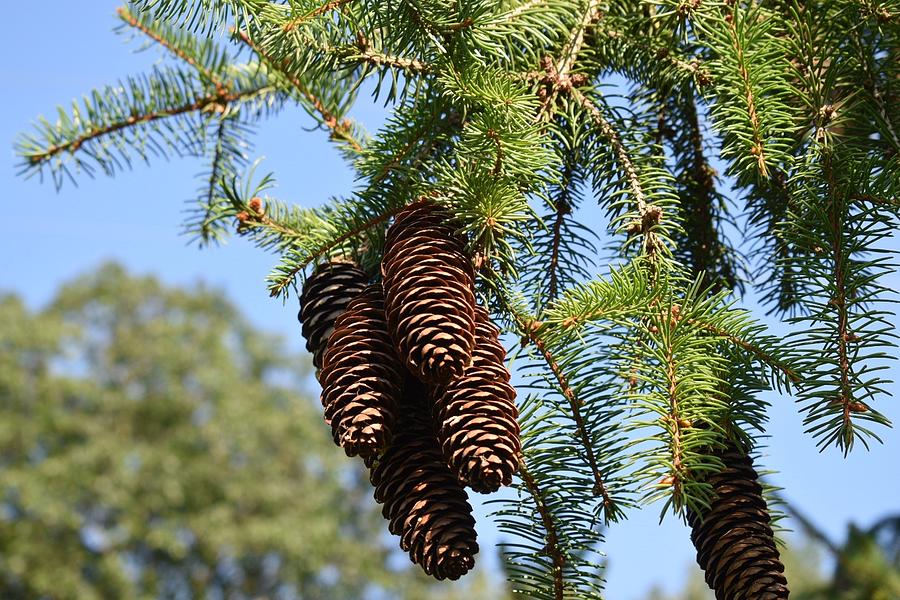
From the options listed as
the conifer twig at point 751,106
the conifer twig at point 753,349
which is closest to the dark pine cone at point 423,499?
the conifer twig at point 753,349

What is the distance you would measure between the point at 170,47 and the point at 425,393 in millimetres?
749

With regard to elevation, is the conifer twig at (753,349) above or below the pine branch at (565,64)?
below

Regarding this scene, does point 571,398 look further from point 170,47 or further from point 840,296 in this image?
point 170,47

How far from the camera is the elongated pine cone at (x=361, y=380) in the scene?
0.65m

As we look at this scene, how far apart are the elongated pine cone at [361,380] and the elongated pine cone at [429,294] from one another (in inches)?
0.9

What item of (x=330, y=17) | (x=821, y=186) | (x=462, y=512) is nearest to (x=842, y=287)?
(x=821, y=186)

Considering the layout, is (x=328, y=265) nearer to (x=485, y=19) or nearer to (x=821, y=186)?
(x=485, y=19)

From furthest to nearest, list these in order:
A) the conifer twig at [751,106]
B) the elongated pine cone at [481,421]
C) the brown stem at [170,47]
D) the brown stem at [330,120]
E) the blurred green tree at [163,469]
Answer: the blurred green tree at [163,469]
the brown stem at [170,47]
the brown stem at [330,120]
the conifer twig at [751,106]
the elongated pine cone at [481,421]

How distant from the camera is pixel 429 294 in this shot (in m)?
0.66

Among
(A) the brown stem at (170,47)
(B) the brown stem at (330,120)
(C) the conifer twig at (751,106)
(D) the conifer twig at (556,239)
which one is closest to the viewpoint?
(C) the conifer twig at (751,106)

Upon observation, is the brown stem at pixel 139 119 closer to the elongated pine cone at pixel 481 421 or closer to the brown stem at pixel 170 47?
the brown stem at pixel 170 47

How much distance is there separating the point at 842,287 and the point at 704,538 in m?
0.22

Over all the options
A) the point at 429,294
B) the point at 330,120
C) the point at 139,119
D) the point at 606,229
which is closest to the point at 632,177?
the point at 606,229

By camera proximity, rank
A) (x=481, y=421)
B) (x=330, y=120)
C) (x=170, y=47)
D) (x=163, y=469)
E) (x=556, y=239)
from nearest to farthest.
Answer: (x=481, y=421) < (x=556, y=239) < (x=330, y=120) < (x=170, y=47) < (x=163, y=469)
